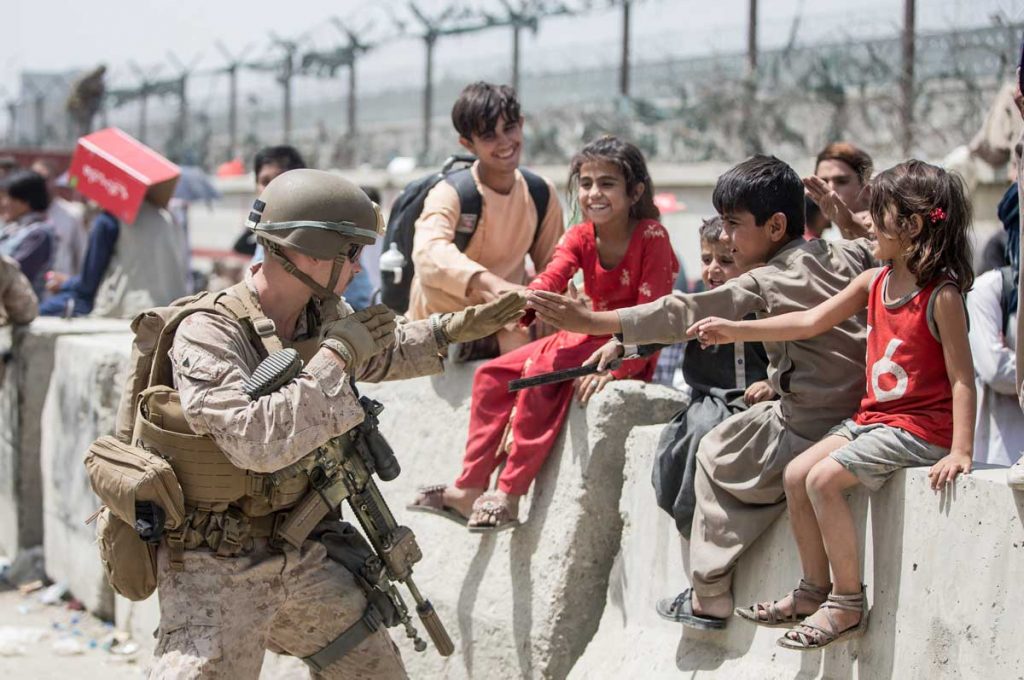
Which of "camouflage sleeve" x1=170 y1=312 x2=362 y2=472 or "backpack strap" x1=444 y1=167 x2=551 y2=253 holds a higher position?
"backpack strap" x1=444 y1=167 x2=551 y2=253

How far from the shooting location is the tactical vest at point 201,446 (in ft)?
11.4

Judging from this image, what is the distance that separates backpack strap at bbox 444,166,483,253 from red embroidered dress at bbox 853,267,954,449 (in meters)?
2.12

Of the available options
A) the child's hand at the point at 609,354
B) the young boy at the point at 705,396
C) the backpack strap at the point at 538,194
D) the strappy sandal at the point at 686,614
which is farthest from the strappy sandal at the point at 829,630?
the backpack strap at the point at 538,194

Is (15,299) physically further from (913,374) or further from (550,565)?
(913,374)

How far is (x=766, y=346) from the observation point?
11.7ft

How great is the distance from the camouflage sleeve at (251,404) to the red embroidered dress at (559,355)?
106cm

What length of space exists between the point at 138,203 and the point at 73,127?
76.3ft

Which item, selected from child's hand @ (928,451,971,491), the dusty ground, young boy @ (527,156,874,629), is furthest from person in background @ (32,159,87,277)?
child's hand @ (928,451,971,491)

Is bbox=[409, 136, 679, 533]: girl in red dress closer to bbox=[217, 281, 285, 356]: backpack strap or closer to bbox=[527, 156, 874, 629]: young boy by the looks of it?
bbox=[527, 156, 874, 629]: young boy

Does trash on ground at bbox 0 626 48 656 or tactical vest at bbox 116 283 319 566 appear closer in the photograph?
tactical vest at bbox 116 283 319 566

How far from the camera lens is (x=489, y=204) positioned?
16.4 ft

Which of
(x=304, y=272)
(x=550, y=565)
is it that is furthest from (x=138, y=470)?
(x=550, y=565)

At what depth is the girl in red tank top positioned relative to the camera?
311 cm

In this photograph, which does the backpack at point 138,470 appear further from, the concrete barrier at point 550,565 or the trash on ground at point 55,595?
the trash on ground at point 55,595
